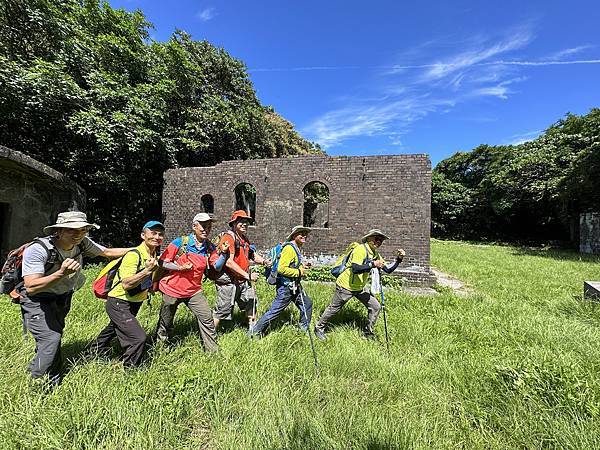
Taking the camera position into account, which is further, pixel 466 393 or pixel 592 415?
pixel 466 393

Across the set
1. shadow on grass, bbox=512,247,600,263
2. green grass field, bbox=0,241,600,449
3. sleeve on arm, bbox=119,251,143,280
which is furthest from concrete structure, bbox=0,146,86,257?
shadow on grass, bbox=512,247,600,263

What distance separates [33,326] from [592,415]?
4.76m

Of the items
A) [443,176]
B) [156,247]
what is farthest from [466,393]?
[443,176]

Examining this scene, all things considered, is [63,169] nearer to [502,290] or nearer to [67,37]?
[67,37]

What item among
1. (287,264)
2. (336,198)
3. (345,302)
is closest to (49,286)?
(287,264)

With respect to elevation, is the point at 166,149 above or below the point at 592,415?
above

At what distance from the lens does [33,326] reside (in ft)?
8.66

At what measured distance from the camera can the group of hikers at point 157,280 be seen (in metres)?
2.65

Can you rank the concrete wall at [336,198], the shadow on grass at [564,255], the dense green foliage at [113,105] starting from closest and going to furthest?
the concrete wall at [336,198], the dense green foliage at [113,105], the shadow on grass at [564,255]

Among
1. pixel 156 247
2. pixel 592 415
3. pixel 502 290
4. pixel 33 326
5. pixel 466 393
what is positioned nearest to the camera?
pixel 592 415

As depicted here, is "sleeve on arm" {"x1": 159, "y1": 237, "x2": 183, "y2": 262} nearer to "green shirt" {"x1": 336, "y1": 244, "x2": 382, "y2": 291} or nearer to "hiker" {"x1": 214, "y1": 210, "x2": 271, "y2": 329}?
"hiker" {"x1": 214, "y1": 210, "x2": 271, "y2": 329}

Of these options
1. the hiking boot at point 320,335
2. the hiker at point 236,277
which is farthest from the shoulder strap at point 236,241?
the hiking boot at point 320,335

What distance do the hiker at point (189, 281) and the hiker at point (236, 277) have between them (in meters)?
0.31

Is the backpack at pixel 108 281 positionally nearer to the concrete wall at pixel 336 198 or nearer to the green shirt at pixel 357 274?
the green shirt at pixel 357 274
